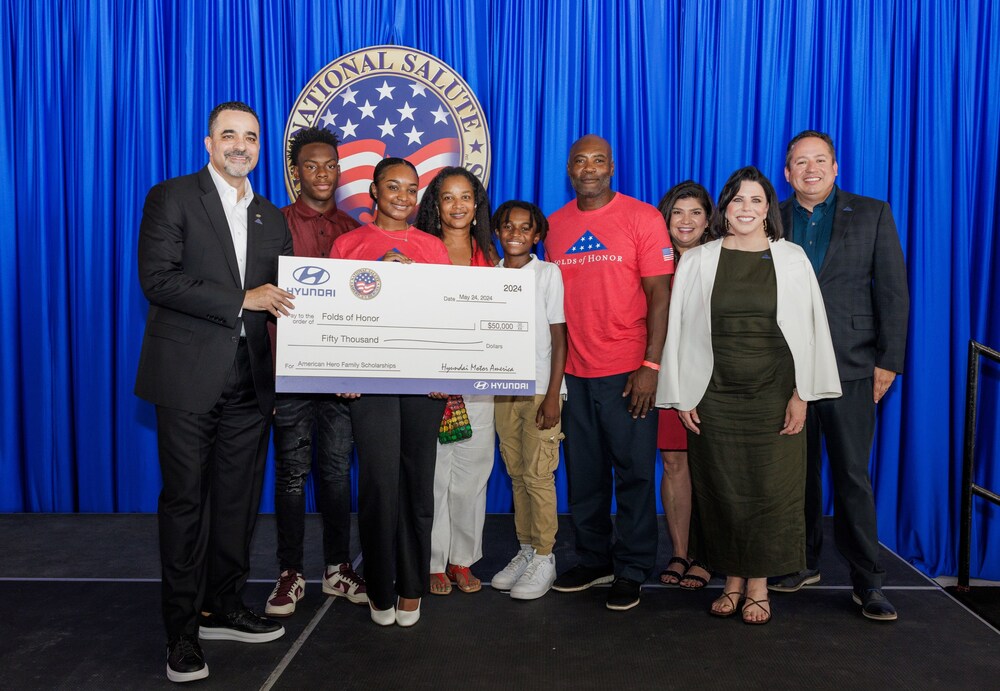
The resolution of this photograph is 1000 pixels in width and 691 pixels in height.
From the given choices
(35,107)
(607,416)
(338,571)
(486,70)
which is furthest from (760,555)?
(35,107)

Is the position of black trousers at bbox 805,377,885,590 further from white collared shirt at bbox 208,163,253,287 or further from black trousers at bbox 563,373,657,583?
white collared shirt at bbox 208,163,253,287

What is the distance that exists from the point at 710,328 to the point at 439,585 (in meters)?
1.34

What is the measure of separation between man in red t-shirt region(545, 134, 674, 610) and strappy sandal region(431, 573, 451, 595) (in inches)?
16.2

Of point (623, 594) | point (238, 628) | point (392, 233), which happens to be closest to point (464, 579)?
point (623, 594)

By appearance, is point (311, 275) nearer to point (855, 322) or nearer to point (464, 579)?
point (464, 579)

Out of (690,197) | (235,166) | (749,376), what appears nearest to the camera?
(235,166)

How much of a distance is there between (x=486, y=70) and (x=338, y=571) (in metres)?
2.62

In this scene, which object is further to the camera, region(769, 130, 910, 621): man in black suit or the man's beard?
region(769, 130, 910, 621): man in black suit

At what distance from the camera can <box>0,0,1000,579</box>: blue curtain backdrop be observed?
11.7ft

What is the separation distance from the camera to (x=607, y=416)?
2643mm

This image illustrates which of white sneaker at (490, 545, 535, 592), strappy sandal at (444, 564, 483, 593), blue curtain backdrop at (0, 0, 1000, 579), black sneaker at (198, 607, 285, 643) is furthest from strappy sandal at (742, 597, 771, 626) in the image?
blue curtain backdrop at (0, 0, 1000, 579)

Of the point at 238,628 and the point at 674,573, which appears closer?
the point at 238,628

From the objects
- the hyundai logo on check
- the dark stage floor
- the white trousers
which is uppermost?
the hyundai logo on check

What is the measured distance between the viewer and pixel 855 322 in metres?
2.56
